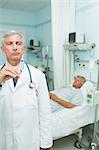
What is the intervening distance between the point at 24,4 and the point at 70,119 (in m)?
3.38

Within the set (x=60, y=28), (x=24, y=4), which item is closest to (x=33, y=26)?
(x=24, y=4)

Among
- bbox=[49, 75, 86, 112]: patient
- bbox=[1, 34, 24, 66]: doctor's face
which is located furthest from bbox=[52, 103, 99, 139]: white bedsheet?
bbox=[1, 34, 24, 66]: doctor's face

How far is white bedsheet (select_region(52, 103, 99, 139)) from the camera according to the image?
2570 millimetres

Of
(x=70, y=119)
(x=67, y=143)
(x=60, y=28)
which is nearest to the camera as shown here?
(x=70, y=119)

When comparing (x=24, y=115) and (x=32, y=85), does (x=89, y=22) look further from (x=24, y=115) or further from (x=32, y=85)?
(x=24, y=115)

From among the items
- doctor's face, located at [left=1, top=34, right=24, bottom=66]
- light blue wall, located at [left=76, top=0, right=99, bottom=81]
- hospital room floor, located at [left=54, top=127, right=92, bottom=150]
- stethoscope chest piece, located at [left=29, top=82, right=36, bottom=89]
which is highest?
light blue wall, located at [left=76, top=0, right=99, bottom=81]

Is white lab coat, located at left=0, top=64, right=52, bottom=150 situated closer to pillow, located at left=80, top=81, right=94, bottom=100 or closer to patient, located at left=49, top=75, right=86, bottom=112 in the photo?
patient, located at left=49, top=75, right=86, bottom=112

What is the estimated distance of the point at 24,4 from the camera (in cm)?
495

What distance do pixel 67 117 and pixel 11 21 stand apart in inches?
145

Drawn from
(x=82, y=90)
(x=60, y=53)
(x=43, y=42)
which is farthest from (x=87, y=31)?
(x=43, y=42)

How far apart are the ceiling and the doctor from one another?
12.1ft

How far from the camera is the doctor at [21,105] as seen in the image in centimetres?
130

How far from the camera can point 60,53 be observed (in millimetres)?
3783

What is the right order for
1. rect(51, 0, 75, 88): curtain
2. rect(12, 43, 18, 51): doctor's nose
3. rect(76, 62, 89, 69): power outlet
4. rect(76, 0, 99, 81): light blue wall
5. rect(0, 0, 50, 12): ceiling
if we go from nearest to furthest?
rect(12, 43, 18, 51): doctor's nose, rect(76, 0, 99, 81): light blue wall, rect(76, 62, 89, 69): power outlet, rect(51, 0, 75, 88): curtain, rect(0, 0, 50, 12): ceiling
